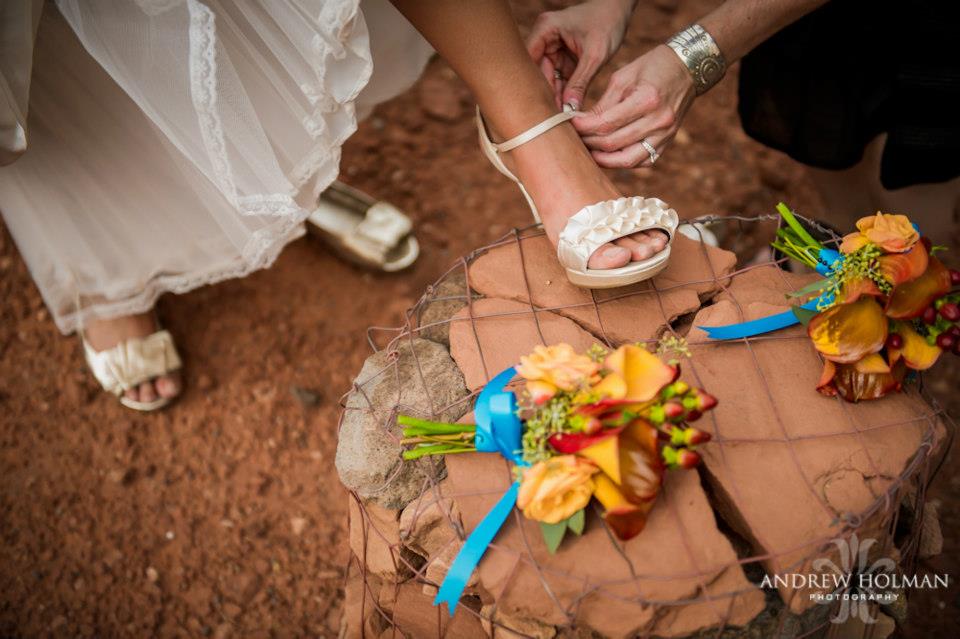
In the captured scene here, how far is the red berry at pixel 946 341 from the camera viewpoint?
89 centimetres

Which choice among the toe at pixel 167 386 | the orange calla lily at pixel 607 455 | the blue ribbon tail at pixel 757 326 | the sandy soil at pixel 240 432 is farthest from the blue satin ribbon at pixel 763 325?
the toe at pixel 167 386

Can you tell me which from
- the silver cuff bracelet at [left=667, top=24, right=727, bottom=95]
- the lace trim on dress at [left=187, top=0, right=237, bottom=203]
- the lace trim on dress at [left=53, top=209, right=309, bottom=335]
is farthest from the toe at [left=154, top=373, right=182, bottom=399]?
the silver cuff bracelet at [left=667, top=24, right=727, bottom=95]

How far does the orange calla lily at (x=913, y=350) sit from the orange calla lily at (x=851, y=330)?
0.03 m

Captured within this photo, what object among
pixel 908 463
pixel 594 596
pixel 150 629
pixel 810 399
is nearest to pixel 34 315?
pixel 150 629

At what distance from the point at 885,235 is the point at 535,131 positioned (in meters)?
0.54

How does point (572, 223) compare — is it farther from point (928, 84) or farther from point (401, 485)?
point (928, 84)

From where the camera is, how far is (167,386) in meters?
1.74

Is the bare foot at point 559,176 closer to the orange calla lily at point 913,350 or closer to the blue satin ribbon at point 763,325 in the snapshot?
the blue satin ribbon at point 763,325

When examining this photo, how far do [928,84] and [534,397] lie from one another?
1142mm

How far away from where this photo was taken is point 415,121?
2250 mm

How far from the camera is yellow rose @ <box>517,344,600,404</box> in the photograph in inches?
31.4

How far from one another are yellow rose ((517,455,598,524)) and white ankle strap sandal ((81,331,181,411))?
1.23 metres

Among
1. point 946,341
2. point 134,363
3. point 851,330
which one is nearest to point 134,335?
point 134,363

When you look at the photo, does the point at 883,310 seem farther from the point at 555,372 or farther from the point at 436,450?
the point at 436,450
